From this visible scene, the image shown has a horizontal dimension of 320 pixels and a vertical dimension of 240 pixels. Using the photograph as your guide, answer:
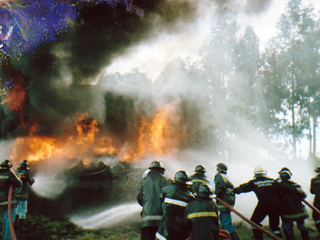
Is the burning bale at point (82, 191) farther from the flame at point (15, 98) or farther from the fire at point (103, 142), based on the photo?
the flame at point (15, 98)

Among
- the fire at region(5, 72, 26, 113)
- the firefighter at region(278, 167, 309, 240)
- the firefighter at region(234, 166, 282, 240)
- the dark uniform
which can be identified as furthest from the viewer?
the fire at region(5, 72, 26, 113)

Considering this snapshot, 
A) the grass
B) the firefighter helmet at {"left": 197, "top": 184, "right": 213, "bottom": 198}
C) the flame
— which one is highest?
the flame

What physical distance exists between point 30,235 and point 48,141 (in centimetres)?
756

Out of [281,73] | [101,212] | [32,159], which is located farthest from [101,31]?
[281,73]

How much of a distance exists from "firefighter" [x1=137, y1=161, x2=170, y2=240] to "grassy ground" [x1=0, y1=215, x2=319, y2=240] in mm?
3016

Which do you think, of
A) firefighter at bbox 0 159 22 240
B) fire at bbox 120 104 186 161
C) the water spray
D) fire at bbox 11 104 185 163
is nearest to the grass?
the water spray

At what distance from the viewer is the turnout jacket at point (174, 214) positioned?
11.9 ft

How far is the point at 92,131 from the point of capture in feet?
49.8

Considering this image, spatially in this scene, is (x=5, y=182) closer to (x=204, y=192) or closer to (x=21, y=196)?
(x=21, y=196)

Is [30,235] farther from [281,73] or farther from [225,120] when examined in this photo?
[281,73]

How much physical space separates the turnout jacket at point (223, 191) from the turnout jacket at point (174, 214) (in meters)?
2.60

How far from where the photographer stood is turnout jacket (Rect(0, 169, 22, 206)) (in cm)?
556

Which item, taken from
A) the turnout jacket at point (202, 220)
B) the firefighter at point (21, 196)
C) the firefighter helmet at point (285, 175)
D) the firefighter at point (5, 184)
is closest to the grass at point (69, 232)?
the firefighter at point (21, 196)

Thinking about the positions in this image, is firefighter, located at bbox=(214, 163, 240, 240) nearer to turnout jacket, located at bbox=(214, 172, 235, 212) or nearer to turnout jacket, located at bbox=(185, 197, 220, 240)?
turnout jacket, located at bbox=(214, 172, 235, 212)
